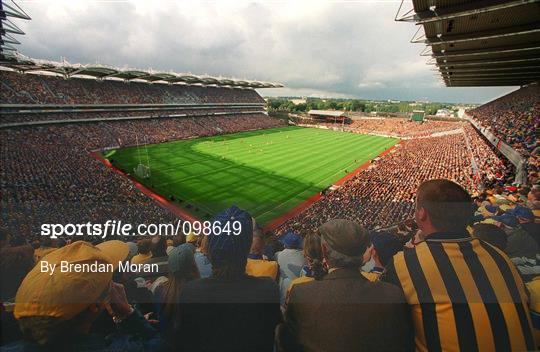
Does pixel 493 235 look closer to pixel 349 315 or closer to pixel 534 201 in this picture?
pixel 349 315

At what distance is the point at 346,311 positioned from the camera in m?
1.97

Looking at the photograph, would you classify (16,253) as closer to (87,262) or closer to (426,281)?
(87,262)

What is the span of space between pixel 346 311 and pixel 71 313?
6.71 feet

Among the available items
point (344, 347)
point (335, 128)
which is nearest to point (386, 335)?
point (344, 347)

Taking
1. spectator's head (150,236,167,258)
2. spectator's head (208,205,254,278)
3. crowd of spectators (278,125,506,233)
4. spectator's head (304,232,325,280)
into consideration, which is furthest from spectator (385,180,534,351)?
crowd of spectators (278,125,506,233)

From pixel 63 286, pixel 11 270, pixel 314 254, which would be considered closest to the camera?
pixel 63 286

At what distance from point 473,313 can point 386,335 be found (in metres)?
0.69

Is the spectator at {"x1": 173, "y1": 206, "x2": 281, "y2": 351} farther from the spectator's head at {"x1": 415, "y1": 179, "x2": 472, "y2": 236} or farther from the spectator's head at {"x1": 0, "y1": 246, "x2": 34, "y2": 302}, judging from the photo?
the spectator's head at {"x1": 0, "y1": 246, "x2": 34, "y2": 302}

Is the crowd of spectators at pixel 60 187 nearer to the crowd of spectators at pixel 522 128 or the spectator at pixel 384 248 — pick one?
the spectator at pixel 384 248

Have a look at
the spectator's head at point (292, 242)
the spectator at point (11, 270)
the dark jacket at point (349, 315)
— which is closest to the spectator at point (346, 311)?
the dark jacket at point (349, 315)

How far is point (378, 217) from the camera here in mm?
14203

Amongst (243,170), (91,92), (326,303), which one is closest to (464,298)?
(326,303)

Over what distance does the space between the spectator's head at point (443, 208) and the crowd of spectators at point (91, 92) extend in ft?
152

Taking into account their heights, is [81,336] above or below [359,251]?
below
